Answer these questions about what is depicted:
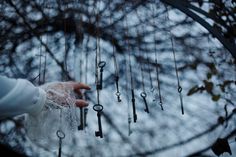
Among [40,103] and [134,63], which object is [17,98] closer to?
[40,103]

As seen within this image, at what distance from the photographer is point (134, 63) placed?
214cm

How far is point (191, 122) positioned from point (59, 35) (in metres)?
1.20

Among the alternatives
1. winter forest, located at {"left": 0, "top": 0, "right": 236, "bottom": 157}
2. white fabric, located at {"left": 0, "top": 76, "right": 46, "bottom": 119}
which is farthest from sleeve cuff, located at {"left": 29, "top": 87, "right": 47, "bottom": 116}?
winter forest, located at {"left": 0, "top": 0, "right": 236, "bottom": 157}

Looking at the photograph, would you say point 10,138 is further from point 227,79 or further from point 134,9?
point 227,79

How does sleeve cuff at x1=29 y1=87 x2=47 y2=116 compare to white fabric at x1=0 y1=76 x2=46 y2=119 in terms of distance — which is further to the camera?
sleeve cuff at x1=29 y1=87 x2=47 y2=116

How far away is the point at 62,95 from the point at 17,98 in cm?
20

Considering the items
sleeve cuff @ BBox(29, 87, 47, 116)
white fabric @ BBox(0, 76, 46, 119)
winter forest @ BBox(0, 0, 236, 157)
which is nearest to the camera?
white fabric @ BBox(0, 76, 46, 119)

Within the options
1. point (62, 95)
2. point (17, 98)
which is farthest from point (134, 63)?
point (17, 98)

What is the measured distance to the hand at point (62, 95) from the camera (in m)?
1.02

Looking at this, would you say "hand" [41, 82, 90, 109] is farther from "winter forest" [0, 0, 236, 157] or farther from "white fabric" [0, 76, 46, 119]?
"winter forest" [0, 0, 236, 157]

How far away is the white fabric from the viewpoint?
821 mm

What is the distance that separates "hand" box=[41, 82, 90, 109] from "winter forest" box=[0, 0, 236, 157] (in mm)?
906

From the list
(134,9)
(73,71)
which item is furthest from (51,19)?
(134,9)

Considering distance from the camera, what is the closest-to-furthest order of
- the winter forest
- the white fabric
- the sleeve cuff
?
the white fabric, the sleeve cuff, the winter forest
